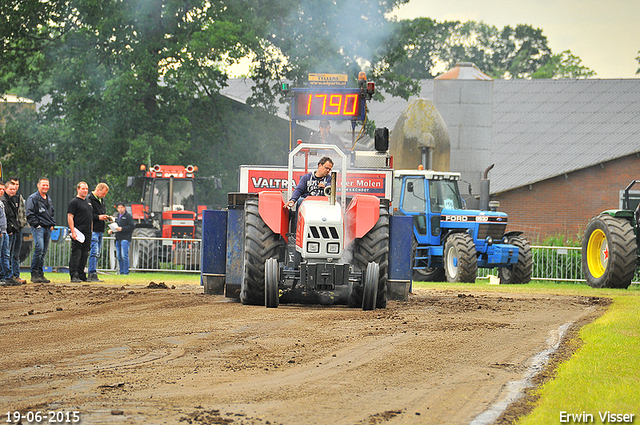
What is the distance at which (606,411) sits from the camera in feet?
17.2

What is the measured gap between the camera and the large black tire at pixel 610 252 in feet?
56.7

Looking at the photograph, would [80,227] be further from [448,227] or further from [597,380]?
[597,380]

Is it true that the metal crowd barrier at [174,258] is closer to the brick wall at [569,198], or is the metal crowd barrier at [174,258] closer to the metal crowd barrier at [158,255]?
the metal crowd barrier at [158,255]

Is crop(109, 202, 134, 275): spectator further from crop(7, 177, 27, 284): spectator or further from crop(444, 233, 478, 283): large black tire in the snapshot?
crop(444, 233, 478, 283): large black tire

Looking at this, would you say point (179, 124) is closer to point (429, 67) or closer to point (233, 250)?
point (233, 250)

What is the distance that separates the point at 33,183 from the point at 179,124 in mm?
8643

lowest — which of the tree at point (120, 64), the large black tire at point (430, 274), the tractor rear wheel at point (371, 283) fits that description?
the large black tire at point (430, 274)

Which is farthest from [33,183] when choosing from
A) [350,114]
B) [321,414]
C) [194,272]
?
[321,414]

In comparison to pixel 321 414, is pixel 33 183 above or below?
above

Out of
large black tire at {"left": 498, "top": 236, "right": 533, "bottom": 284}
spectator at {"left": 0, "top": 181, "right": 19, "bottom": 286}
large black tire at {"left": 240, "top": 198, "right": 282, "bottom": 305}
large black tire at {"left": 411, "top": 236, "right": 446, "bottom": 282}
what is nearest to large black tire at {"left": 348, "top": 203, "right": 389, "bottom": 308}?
large black tire at {"left": 240, "top": 198, "right": 282, "bottom": 305}

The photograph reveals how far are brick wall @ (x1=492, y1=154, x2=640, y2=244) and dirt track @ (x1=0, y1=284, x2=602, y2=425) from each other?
23164 mm

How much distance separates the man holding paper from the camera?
16.4 metres

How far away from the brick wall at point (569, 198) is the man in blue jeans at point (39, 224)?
21.9m

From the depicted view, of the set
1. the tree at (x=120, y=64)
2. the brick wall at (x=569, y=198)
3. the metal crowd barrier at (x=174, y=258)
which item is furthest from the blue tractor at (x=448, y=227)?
the brick wall at (x=569, y=198)
